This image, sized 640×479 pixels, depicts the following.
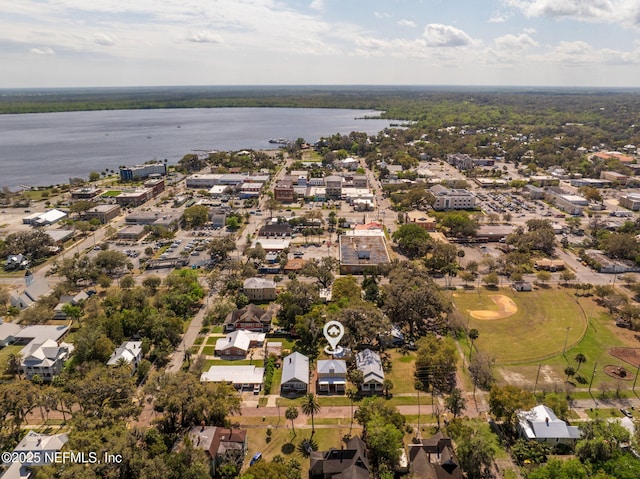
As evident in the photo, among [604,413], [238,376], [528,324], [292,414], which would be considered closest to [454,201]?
[528,324]

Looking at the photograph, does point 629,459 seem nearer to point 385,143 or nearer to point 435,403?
point 435,403

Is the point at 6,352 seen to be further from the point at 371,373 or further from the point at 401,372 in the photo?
the point at 401,372

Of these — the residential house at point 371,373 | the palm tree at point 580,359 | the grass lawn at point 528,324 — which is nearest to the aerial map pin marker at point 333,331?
the residential house at point 371,373

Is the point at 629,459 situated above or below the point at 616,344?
above

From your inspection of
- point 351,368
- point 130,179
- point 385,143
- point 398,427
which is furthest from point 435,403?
point 385,143

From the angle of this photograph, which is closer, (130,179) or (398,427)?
(398,427)

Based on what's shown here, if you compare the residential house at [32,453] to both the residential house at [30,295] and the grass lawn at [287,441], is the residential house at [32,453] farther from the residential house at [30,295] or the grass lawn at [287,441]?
the residential house at [30,295]
